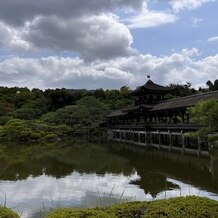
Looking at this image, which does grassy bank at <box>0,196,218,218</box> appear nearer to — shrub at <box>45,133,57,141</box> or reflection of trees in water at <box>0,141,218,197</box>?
reflection of trees in water at <box>0,141,218,197</box>

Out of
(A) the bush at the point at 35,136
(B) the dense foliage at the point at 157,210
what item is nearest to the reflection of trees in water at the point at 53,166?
(B) the dense foliage at the point at 157,210

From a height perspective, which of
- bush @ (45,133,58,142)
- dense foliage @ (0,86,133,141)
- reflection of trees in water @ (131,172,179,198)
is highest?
dense foliage @ (0,86,133,141)

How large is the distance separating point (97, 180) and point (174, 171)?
165 inches

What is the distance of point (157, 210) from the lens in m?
3.84

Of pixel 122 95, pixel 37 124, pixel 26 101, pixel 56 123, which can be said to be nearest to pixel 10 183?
pixel 37 124

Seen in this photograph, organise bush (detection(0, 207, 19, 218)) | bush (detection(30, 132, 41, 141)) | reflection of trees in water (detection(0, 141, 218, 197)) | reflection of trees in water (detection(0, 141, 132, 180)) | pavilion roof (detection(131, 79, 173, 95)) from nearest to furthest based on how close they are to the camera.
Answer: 1. bush (detection(0, 207, 19, 218))
2. reflection of trees in water (detection(0, 141, 218, 197))
3. reflection of trees in water (detection(0, 141, 132, 180))
4. pavilion roof (detection(131, 79, 173, 95))
5. bush (detection(30, 132, 41, 141))

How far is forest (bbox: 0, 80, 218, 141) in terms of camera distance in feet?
139

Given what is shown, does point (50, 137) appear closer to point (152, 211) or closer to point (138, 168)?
point (138, 168)

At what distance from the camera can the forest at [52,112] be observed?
42.2m

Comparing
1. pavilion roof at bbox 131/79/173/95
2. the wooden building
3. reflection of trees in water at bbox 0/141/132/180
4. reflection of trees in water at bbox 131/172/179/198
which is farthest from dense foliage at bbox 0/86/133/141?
reflection of trees in water at bbox 131/172/179/198

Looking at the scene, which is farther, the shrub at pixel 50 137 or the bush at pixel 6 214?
the shrub at pixel 50 137

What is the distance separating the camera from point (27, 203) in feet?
36.4

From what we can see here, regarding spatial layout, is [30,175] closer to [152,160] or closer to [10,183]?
[10,183]

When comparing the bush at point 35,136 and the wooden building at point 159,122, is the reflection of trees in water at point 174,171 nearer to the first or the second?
the wooden building at point 159,122
